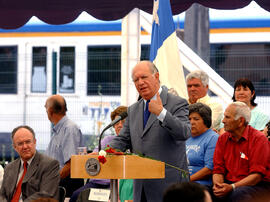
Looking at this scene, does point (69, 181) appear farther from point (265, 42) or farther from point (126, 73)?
point (265, 42)

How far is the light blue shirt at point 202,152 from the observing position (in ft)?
17.7

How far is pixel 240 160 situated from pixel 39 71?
21.0 feet

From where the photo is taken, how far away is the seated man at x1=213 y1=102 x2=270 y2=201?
4887 millimetres

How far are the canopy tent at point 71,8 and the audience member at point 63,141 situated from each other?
137 centimetres

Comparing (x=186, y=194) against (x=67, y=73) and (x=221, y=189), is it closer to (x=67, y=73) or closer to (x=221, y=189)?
(x=221, y=189)

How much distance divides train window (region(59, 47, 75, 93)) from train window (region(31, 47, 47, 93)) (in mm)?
331

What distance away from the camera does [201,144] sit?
17.8 ft

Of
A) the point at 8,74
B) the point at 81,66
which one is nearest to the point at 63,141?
the point at 81,66

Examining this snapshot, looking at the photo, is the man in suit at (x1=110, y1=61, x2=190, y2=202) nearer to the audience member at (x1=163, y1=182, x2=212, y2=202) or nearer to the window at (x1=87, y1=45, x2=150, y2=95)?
the audience member at (x1=163, y1=182, x2=212, y2=202)

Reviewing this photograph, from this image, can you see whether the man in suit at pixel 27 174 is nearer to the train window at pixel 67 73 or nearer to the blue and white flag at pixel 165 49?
the blue and white flag at pixel 165 49

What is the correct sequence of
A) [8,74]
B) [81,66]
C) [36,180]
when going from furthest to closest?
1. [8,74]
2. [81,66]
3. [36,180]

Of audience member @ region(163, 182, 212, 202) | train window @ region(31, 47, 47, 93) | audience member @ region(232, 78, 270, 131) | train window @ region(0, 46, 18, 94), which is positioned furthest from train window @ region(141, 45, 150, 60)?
audience member @ region(163, 182, 212, 202)

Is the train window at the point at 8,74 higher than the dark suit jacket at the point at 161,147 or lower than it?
higher

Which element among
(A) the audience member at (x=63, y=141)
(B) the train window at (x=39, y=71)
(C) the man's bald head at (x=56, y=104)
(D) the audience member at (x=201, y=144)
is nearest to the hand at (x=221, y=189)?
(D) the audience member at (x=201, y=144)
